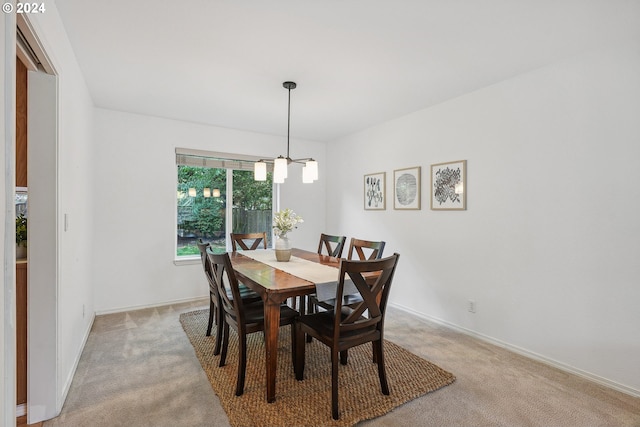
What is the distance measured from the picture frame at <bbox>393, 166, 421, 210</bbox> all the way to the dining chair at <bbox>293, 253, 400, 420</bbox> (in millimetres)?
1783

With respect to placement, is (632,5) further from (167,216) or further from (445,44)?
(167,216)

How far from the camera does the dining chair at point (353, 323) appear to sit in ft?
5.98

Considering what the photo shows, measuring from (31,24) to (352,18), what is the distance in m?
1.64

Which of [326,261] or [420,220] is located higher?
[420,220]

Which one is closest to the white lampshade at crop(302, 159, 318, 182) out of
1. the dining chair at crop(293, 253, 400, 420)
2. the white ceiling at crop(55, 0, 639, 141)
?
the white ceiling at crop(55, 0, 639, 141)

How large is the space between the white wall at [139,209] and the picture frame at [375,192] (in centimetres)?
205

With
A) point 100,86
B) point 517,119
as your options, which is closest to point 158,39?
point 100,86

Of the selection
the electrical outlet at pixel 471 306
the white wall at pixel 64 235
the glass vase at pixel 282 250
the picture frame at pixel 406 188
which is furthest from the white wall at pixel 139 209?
the electrical outlet at pixel 471 306

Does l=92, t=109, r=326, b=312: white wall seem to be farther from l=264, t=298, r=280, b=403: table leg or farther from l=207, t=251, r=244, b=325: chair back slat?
l=264, t=298, r=280, b=403: table leg

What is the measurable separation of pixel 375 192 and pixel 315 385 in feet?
8.82

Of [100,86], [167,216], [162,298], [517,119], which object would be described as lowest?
[162,298]

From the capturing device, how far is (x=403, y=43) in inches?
87.7

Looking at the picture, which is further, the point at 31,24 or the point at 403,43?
the point at 403,43

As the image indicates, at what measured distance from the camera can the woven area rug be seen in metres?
1.84
